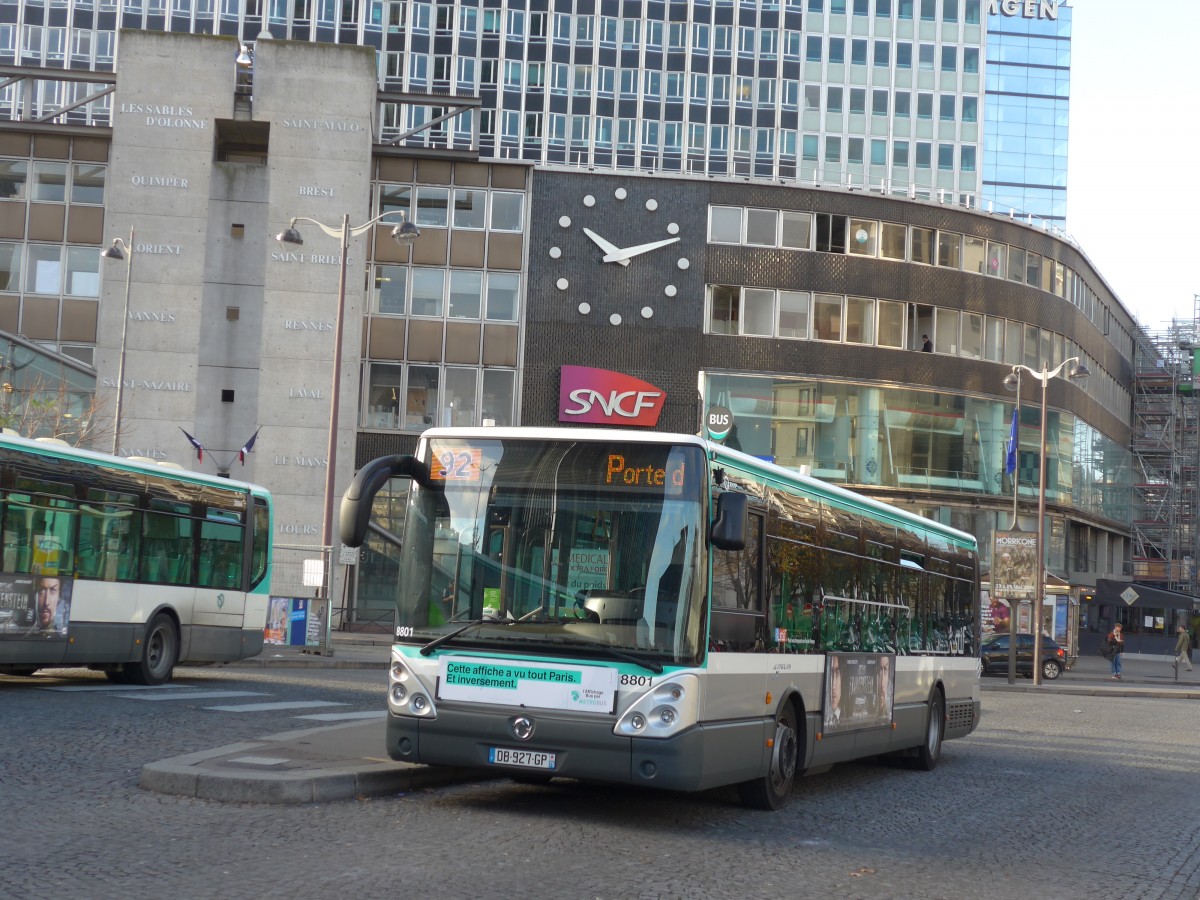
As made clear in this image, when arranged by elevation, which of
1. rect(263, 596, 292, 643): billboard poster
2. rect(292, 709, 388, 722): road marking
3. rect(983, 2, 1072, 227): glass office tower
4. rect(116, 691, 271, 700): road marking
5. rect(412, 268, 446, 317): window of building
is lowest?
rect(292, 709, 388, 722): road marking

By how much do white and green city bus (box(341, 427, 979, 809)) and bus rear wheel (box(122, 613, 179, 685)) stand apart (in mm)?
9887

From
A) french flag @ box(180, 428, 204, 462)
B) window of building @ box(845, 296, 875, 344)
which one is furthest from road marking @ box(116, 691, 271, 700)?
window of building @ box(845, 296, 875, 344)

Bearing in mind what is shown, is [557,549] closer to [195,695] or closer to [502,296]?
[195,695]

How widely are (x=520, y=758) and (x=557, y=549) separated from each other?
141 centimetres

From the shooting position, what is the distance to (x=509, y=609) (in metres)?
10.5

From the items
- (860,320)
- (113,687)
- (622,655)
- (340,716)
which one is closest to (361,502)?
(622,655)

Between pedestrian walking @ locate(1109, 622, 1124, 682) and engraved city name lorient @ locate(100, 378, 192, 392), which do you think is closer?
pedestrian walking @ locate(1109, 622, 1124, 682)

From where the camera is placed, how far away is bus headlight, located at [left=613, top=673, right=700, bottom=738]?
394 inches

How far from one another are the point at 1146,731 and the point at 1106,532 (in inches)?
1737

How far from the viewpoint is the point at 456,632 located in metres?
10.6

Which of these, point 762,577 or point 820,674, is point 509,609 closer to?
point 762,577

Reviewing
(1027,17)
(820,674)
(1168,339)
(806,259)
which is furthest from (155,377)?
(1027,17)

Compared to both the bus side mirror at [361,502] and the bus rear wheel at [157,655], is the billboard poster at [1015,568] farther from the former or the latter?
the bus side mirror at [361,502]

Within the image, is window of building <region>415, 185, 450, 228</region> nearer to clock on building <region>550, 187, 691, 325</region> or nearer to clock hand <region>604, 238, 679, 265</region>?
clock on building <region>550, 187, 691, 325</region>
